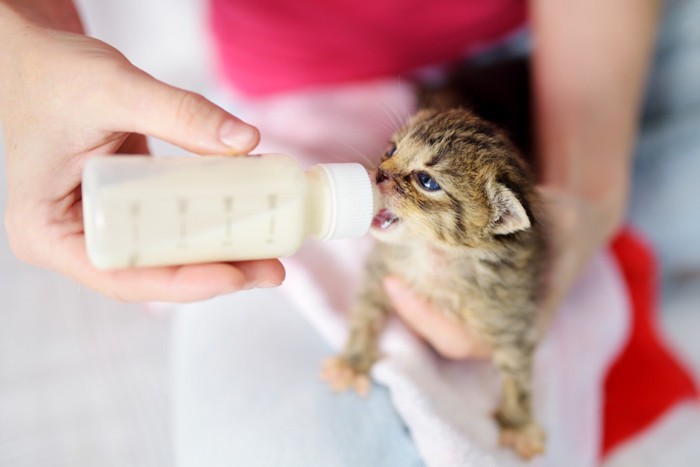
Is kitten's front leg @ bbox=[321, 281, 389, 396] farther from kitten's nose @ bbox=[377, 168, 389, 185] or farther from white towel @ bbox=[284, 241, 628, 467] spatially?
kitten's nose @ bbox=[377, 168, 389, 185]

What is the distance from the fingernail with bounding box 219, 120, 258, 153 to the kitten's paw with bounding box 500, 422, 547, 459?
834 mm

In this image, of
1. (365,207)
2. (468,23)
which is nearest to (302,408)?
(365,207)

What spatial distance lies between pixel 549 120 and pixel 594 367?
680mm

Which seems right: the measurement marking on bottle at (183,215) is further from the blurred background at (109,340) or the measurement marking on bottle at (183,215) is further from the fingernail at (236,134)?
the blurred background at (109,340)

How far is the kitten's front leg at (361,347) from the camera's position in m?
1.20

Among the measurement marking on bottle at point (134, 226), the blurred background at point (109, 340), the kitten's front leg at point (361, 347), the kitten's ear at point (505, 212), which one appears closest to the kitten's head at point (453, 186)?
the kitten's ear at point (505, 212)

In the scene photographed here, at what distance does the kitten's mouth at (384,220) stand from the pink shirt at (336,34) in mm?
939

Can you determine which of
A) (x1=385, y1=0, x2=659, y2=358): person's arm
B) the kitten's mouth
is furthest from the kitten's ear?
(x1=385, y1=0, x2=659, y2=358): person's arm

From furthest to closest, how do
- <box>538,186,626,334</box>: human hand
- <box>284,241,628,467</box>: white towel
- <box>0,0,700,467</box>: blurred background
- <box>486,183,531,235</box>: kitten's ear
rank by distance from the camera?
<box>0,0,700,467</box>: blurred background, <box>538,186,626,334</box>: human hand, <box>284,241,628,467</box>: white towel, <box>486,183,531,235</box>: kitten's ear

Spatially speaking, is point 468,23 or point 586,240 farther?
point 468,23

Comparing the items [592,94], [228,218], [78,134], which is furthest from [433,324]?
[592,94]

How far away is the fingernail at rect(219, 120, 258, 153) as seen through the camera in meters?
0.77

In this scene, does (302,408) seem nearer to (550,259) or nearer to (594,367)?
(550,259)

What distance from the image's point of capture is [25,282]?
6.00 ft
